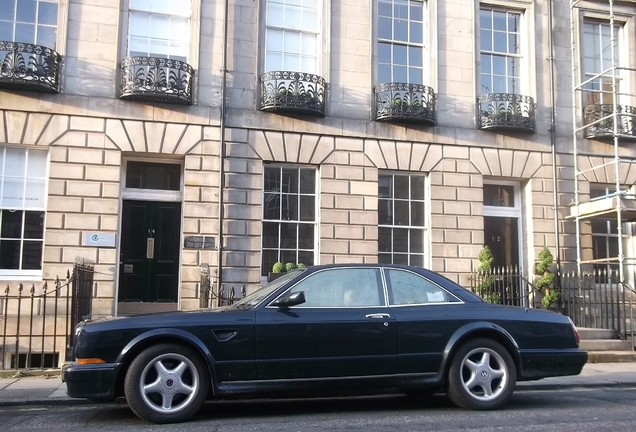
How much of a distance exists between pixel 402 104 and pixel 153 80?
535 cm

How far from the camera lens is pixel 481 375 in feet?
21.7

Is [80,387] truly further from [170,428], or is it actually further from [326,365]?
[326,365]

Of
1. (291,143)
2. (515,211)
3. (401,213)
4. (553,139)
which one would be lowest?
(401,213)

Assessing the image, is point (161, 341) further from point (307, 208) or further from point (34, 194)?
point (307, 208)

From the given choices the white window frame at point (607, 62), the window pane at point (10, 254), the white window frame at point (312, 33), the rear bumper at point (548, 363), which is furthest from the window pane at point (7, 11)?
the white window frame at point (607, 62)

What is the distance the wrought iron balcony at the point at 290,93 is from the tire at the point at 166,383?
26.8 feet

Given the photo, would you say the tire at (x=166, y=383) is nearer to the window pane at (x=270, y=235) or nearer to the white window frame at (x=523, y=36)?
the window pane at (x=270, y=235)

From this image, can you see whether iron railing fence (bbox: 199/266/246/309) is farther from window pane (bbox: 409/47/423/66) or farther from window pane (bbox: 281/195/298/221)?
window pane (bbox: 409/47/423/66)

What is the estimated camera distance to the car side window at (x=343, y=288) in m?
6.61

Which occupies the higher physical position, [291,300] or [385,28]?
[385,28]

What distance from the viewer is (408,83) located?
1427 cm

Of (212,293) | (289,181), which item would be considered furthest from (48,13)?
(212,293)

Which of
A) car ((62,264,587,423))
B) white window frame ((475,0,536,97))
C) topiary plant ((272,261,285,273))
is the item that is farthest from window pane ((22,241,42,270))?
white window frame ((475,0,536,97))

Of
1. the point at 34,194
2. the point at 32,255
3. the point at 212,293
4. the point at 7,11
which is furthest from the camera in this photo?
the point at 7,11
